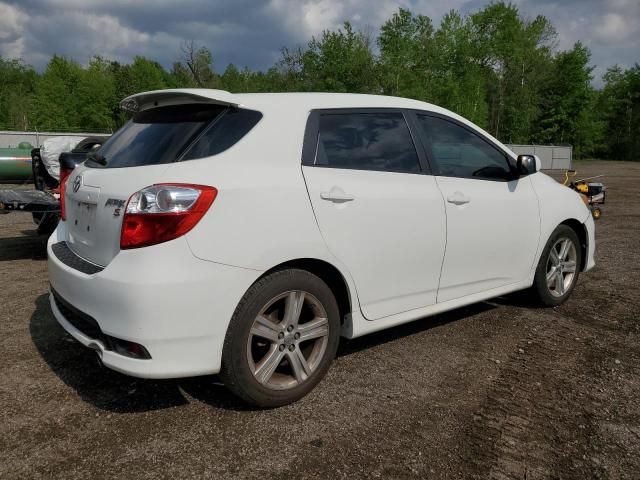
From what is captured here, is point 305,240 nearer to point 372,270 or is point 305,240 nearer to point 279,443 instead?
point 372,270

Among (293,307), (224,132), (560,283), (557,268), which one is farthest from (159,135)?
(560,283)

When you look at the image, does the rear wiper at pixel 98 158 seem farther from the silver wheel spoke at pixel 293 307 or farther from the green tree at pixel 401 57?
the green tree at pixel 401 57

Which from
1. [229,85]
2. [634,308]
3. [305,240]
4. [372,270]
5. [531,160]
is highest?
[229,85]

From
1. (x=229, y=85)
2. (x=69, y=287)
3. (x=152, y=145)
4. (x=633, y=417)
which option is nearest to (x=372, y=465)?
(x=633, y=417)

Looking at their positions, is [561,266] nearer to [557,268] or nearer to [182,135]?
[557,268]

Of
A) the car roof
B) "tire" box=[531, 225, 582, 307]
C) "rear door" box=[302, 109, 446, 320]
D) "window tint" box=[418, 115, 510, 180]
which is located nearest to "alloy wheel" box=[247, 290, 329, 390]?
"rear door" box=[302, 109, 446, 320]

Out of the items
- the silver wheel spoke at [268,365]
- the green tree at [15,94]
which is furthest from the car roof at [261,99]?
the green tree at [15,94]

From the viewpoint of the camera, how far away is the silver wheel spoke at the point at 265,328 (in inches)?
107

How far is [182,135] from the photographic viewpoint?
9.13 ft

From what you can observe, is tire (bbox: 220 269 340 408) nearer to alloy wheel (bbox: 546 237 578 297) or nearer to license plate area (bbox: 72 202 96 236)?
license plate area (bbox: 72 202 96 236)

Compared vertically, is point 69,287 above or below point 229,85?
below

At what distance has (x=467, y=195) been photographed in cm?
367

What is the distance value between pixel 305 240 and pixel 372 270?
0.55m

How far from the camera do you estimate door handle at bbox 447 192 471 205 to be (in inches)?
140
